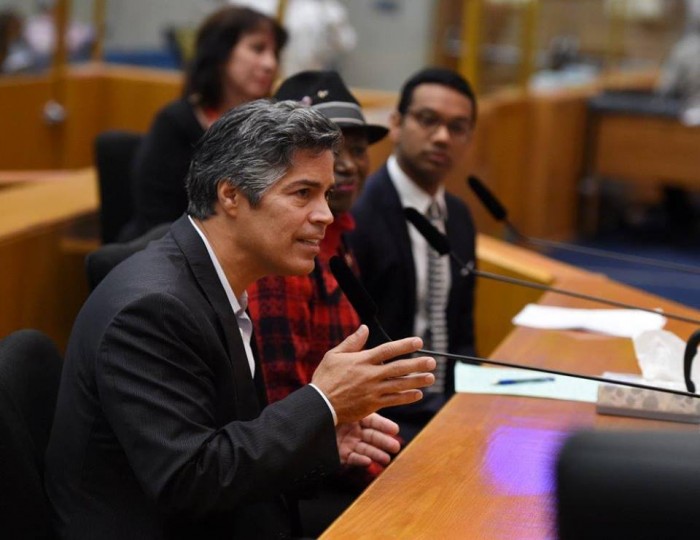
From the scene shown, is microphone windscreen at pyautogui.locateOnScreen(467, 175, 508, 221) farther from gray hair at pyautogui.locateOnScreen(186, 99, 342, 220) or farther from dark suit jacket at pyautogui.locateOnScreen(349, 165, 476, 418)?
gray hair at pyautogui.locateOnScreen(186, 99, 342, 220)

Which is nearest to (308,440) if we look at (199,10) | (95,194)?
(95,194)

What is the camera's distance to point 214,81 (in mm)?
4000

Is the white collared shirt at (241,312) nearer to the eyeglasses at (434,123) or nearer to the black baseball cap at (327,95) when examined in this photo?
the black baseball cap at (327,95)

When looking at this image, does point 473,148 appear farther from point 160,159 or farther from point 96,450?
point 96,450

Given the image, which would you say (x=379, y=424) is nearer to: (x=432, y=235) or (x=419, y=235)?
(x=432, y=235)

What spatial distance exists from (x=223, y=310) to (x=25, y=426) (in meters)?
0.37

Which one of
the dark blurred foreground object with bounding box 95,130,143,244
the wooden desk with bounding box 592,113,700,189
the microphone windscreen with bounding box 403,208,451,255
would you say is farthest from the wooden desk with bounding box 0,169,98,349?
the wooden desk with bounding box 592,113,700,189

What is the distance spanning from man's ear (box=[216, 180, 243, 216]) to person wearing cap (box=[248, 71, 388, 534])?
406mm

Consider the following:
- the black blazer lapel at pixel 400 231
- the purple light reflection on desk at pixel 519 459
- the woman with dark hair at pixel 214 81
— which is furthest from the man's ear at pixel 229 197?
the woman with dark hair at pixel 214 81

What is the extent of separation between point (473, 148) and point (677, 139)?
228cm

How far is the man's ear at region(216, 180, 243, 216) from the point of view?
5.88ft

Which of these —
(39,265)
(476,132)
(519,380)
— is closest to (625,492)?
(519,380)

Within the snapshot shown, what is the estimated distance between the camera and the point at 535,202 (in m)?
7.38

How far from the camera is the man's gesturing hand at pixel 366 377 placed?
1.71 meters
